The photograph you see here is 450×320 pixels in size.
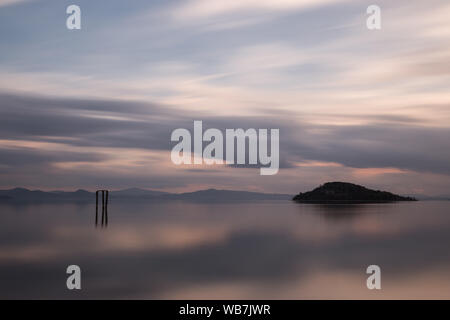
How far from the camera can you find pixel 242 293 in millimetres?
22812

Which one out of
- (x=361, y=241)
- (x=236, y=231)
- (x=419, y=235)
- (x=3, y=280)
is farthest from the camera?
(x=236, y=231)

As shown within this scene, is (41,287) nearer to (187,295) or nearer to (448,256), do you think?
(187,295)

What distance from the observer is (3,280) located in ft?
84.7

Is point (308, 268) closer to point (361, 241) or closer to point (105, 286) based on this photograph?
point (105, 286)

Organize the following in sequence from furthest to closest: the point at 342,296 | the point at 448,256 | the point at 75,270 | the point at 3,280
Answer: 1. the point at 448,256
2. the point at 75,270
3. the point at 3,280
4. the point at 342,296

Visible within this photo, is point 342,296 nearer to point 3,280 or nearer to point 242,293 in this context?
point 242,293
